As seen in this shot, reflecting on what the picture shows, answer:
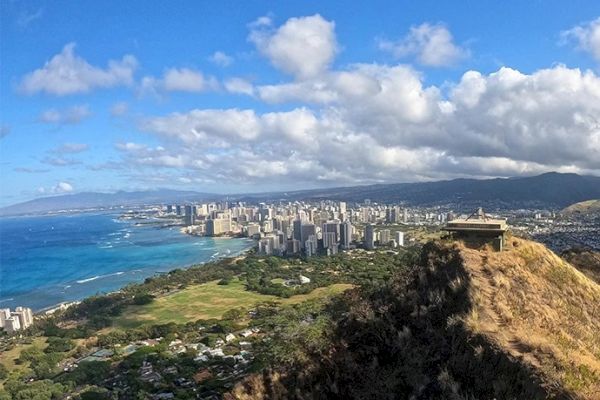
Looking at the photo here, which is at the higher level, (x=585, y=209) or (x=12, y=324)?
(x=585, y=209)

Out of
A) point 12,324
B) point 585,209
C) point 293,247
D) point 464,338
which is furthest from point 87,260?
point 585,209

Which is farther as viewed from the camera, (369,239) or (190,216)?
(190,216)

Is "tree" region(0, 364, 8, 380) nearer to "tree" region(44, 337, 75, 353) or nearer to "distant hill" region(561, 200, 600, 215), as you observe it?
"tree" region(44, 337, 75, 353)

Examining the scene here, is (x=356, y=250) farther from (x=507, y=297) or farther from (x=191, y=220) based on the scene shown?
(x=191, y=220)

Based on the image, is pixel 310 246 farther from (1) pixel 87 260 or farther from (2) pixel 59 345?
(2) pixel 59 345

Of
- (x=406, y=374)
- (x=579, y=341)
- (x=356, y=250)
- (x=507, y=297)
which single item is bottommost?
(x=356, y=250)

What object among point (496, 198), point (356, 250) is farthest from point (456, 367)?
point (496, 198)
